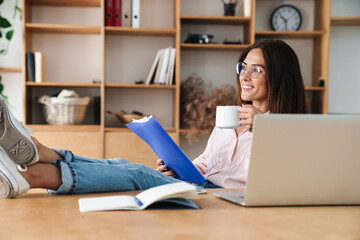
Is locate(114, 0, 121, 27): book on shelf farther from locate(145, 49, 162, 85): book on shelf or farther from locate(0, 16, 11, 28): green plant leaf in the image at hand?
locate(0, 16, 11, 28): green plant leaf

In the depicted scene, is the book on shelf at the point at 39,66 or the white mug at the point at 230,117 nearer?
the white mug at the point at 230,117

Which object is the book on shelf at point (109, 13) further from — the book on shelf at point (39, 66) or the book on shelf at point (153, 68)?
the book on shelf at point (39, 66)

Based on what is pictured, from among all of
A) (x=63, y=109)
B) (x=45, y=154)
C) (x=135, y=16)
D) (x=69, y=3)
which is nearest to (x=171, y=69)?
(x=135, y=16)

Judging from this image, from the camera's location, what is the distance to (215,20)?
11.3ft

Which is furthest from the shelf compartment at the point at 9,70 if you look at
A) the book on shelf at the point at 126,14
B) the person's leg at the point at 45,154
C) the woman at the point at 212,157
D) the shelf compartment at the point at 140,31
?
the person's leg at the point at 45,154

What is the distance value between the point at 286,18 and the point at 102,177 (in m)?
2.82

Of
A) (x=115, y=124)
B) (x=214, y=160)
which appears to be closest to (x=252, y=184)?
(x=214, y=160)

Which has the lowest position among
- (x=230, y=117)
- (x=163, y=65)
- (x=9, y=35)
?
(x=230, y=117)

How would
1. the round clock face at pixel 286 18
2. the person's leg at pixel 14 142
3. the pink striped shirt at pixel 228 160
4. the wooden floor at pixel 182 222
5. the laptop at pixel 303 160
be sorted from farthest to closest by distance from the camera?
the round clock face at pixel 286 18, the pink striped shirt at pixel 228 160, the person's leg at pixel 14 142, the laptop at pixel 303 160, the wooden floor at pixel 182 222

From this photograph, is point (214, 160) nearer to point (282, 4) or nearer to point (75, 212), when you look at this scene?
point (75, 212)

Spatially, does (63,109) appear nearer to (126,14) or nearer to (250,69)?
(126,14)

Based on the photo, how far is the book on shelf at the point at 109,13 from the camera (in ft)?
10.8

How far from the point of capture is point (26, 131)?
1.21m

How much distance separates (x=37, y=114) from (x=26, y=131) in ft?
7.96
